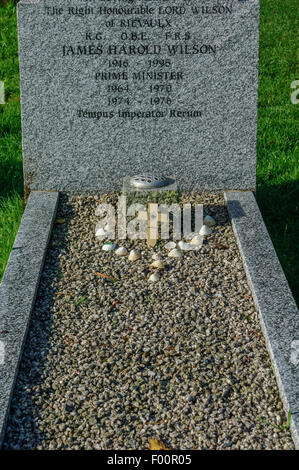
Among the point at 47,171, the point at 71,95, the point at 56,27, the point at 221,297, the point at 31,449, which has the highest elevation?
the point at 56,27

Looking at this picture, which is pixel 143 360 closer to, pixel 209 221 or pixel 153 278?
pixel 153 278

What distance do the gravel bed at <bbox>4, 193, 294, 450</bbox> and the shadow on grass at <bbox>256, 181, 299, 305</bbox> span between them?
0.48 m

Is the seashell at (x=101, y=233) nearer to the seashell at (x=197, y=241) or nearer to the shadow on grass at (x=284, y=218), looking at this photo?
the seashell at (x=197, y=241)

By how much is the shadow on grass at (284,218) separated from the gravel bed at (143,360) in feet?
1.58

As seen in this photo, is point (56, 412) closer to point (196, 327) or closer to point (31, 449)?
point (31, 449)

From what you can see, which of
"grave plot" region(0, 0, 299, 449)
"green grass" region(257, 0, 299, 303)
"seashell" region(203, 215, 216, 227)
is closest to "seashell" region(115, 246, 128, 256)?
"grave plot" region(0, 0, 299, 449)

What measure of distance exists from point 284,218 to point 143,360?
213cm

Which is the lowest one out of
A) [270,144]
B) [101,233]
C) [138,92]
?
[101,233]

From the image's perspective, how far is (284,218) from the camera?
15.7 feet

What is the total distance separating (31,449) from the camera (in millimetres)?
Result: 2594

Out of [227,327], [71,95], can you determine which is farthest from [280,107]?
[227,327]

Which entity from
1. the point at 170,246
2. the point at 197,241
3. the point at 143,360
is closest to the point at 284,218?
the point at 197,241

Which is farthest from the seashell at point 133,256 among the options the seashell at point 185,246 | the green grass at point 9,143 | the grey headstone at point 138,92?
the grey headstone at point 138,92

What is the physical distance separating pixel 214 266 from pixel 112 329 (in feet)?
2.67
